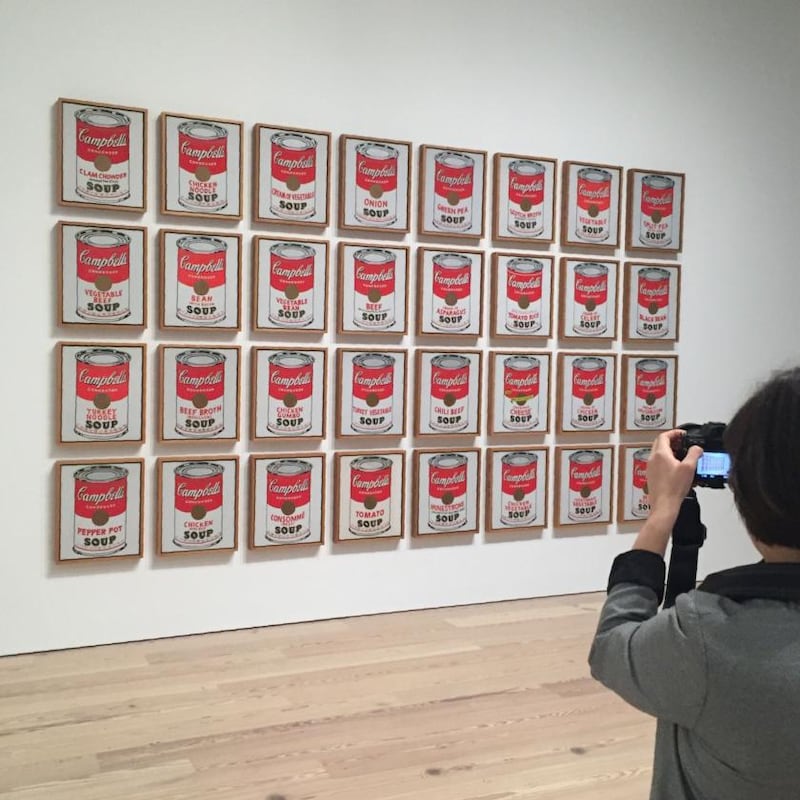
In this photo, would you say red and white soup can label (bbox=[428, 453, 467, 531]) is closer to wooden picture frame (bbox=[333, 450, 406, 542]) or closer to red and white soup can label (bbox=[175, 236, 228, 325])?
wooden picture frame (bbox=[333, 450, 406, 542])

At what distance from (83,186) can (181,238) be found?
15.2 inches

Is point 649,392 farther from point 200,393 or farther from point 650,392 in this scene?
point 200,393

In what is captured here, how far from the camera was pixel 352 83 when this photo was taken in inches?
157

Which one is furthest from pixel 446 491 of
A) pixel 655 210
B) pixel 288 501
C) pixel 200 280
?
pixel 655 210

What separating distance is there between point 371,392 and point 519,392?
0.71 m

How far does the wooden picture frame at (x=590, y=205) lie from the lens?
4.45 metres

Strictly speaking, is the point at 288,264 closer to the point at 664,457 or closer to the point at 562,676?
the point at 562,676

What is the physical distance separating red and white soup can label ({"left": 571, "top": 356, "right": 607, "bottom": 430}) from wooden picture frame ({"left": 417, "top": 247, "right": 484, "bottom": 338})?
0.54 meters

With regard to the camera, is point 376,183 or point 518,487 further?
point 518,487

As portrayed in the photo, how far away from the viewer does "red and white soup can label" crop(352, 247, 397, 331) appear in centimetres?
404

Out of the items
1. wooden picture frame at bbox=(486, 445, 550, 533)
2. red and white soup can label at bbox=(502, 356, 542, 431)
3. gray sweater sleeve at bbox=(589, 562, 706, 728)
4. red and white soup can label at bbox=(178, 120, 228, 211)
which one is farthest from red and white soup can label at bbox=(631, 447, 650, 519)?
gray sweater sleeve at bbox=(589, 562, 706, 728)

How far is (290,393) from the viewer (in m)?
3.95

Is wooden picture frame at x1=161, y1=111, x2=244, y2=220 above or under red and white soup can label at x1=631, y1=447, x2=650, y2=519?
above

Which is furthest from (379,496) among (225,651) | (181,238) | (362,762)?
(362,762)
